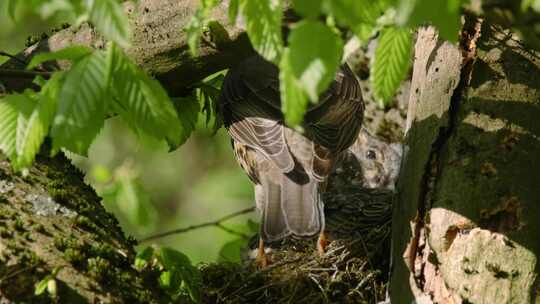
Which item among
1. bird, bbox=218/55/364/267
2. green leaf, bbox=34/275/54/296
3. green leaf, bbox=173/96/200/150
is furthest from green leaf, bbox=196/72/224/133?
green leaf, bbox=34/275/54/296

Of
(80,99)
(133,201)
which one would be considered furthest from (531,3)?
(133,201)

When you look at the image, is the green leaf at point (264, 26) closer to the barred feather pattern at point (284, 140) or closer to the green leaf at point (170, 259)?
the green leaf at point (170, 259)

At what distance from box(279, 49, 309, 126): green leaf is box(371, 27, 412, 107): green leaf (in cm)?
39

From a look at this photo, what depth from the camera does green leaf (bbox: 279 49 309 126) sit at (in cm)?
269

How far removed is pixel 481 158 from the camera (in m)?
4.40

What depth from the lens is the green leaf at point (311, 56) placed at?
2637mm

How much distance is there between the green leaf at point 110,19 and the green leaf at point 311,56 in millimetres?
480

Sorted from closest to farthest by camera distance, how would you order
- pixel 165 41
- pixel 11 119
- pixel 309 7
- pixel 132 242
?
1. pixel 309 7
2. pixel 11 119
3. pixel 132 242
4. pixel 165 41

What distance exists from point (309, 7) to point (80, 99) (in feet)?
2.78

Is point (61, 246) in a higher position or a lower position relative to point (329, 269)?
higher

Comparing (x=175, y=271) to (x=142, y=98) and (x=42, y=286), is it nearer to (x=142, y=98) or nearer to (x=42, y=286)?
(x=42, y=286)

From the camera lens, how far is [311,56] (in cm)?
265

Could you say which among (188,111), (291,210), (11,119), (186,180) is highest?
(11,119)

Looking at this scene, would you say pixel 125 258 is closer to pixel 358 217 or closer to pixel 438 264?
pixel 438 264
